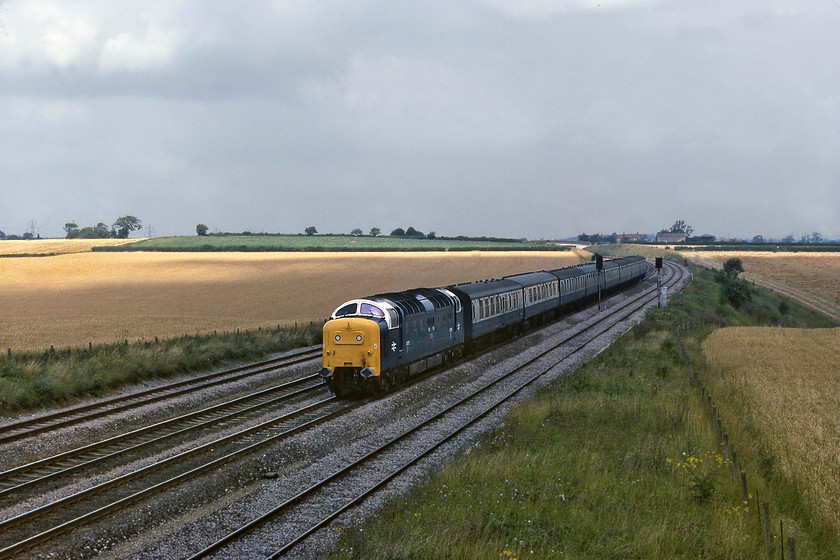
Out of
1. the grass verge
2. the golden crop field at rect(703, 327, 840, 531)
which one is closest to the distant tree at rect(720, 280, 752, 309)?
the golden crop field at rect(703, 327, 840, 531)

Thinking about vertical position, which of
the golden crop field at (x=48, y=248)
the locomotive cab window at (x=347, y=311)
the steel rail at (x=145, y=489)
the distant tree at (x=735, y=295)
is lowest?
the distant tree at (x=735, y=295)

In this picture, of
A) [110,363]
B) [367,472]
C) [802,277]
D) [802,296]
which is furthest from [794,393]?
[802,277]

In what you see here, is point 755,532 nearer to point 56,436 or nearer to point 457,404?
point 457,404

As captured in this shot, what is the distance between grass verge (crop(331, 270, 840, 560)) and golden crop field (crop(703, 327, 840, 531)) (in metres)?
0.69

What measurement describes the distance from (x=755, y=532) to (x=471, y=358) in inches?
858

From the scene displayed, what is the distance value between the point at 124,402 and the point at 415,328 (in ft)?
32.7

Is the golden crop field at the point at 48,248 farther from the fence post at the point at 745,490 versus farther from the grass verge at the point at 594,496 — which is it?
the fence post at the point at 745,490

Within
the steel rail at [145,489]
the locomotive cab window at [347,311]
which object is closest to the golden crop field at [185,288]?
the locomotive cab window at [347,311]

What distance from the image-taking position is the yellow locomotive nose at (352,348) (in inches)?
925

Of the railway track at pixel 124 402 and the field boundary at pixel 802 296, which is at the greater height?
the railway track at pixel 124 402

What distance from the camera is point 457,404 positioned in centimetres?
2347

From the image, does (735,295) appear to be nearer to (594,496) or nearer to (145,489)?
→ (594,496)

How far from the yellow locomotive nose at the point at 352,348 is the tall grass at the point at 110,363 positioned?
8.10m

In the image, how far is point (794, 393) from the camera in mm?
25094
